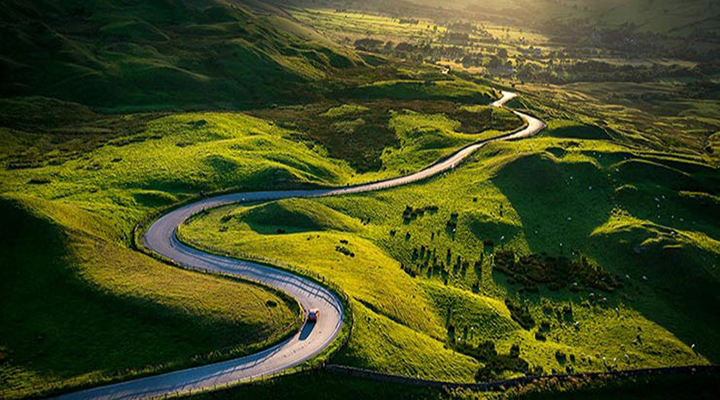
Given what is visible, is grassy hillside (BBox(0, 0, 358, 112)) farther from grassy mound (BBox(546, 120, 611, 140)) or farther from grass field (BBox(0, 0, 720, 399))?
grassy mound (BBox(546, 120, 611, 140))

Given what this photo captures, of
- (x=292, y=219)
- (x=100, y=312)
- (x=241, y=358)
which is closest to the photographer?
(x=241, y=358)

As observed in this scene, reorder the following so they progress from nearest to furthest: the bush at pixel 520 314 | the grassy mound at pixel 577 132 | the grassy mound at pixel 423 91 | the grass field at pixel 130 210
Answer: the grass field at pixel 130 210 < the bush at pixel 520 314 < the grassy mound at pixel 577 132 < the grassy mound at pixel 423 91

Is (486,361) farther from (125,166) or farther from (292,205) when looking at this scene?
(125,166)

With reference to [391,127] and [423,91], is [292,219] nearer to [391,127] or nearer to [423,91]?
[391,127]

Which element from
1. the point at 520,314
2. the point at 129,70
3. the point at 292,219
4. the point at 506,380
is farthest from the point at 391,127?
the point at 506,380

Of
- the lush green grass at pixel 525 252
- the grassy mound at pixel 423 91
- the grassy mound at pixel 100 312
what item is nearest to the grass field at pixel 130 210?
the grassy mound at pixel 100 312

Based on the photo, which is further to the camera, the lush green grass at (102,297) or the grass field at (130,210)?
the grass field at (130,210)

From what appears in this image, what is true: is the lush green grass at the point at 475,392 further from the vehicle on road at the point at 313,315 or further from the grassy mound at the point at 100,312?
the vehicle on road at the point at 313,315
